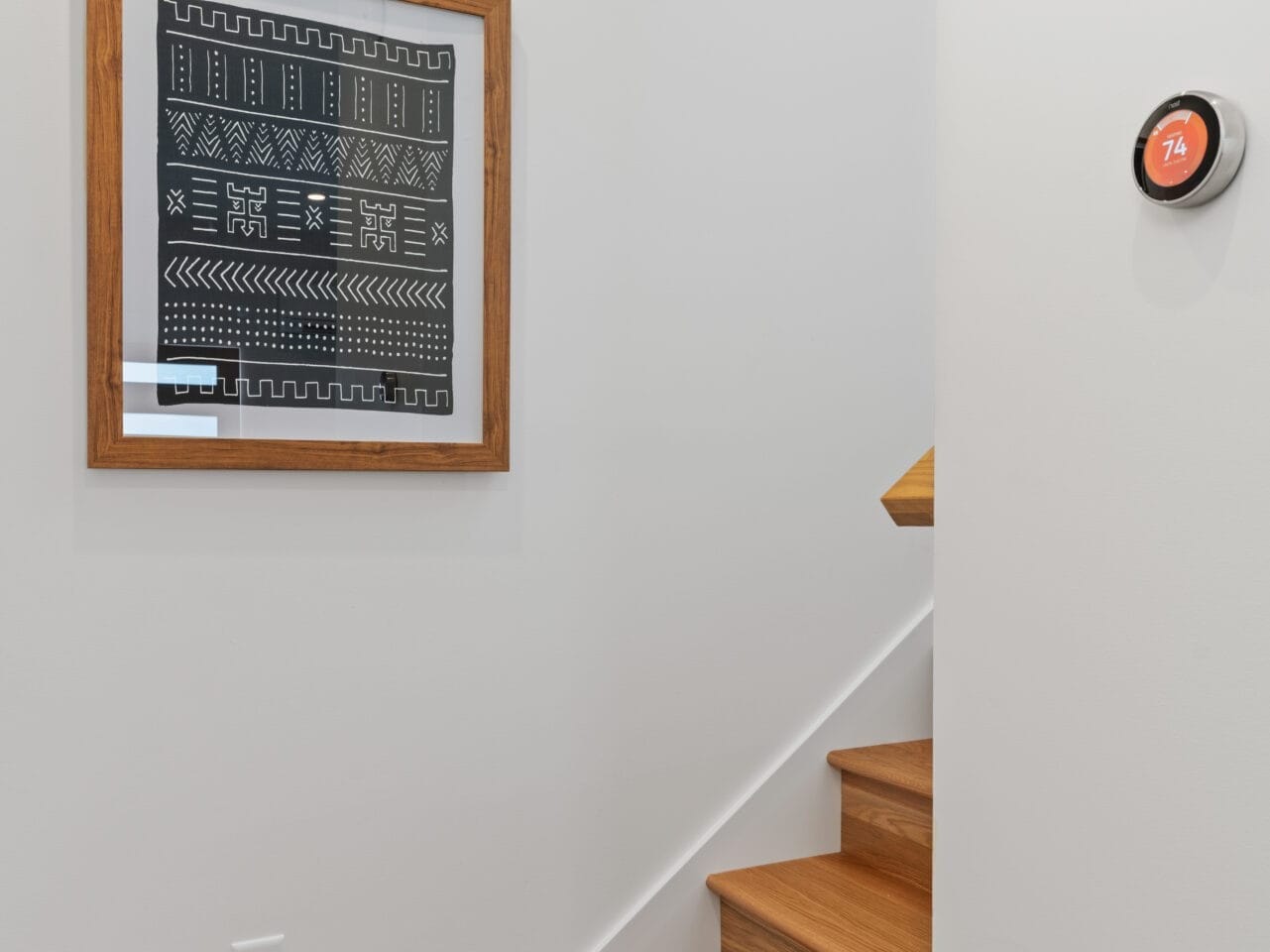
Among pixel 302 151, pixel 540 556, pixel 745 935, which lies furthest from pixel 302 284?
pixel 745 935

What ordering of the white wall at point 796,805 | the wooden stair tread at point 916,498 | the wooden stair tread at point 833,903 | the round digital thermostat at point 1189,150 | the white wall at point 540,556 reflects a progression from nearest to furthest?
1. the round digital thermostat at point 1189,150
2. the wooden stair tread at point 916,498
3. the white wall at point 540,556
4. the wooden stair tread at point 833,903
5. the white wall at point 796,805

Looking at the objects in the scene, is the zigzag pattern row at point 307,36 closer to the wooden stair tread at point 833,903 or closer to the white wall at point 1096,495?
the white wall at point 1096,495

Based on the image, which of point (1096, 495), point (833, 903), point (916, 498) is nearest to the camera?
point (1096, 495)

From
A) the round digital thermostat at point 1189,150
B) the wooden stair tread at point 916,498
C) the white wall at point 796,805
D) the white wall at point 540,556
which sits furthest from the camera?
the white wall at point 796,805

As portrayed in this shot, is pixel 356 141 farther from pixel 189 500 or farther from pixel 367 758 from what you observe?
pixel 367 758

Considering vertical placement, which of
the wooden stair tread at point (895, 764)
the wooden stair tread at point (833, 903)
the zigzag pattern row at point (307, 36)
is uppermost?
the zigzag pattern row at point (307, 36)

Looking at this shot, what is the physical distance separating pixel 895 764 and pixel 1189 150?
1365 mm

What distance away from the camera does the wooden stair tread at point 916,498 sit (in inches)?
48.6

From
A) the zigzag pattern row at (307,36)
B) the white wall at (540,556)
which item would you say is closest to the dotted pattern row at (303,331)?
the white wall at (540,556)

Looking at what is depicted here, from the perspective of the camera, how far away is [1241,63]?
2.69 feet

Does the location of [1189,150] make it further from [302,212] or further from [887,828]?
[887,828]

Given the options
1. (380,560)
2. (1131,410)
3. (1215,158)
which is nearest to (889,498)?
(1131,410)

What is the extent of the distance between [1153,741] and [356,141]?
54.3 inches

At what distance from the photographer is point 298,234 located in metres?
1.64
